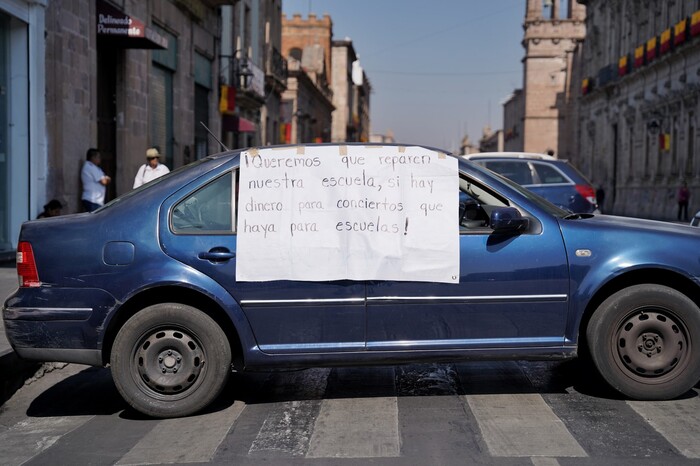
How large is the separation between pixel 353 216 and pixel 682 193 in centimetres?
3441

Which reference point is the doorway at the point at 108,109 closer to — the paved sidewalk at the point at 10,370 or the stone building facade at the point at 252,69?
the stone building facade at the point at 252,69

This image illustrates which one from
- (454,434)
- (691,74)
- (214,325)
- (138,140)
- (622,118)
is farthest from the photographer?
(622,118)

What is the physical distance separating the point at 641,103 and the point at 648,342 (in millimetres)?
46772

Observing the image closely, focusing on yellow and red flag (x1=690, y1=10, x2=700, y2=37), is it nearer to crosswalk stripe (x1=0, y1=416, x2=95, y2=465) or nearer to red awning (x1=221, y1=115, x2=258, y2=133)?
red awning (x1=221, y1=115, x2=258, y2=133)

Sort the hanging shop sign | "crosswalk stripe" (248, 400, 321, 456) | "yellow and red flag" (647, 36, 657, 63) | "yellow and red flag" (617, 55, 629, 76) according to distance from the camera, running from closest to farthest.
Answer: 1. "crosswalk stripe" (248, 400, 321, 456)
2. the hanging shop sign
3. "yellow and red flag" (647, 36, 657, 63)
4. "yellow and red flag" (617, 55, 629, 76)

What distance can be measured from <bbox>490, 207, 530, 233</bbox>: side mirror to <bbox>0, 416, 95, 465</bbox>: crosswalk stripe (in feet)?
9.78

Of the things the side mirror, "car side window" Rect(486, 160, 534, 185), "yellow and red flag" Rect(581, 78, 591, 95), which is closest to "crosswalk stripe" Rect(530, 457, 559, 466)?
the side mirror

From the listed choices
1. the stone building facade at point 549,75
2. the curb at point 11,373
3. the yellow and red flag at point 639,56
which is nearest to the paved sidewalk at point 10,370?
the curb at point 11,373

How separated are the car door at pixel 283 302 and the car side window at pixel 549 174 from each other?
10.2 m

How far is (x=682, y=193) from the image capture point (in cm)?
3691

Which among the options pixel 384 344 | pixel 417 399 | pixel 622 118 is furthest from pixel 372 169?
pixel 622 118

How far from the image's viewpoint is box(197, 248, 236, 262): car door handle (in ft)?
18.0

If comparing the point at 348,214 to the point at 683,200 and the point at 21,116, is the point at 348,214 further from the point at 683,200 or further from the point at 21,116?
the point at 683,200

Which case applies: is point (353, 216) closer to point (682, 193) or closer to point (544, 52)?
point (682, 193)
